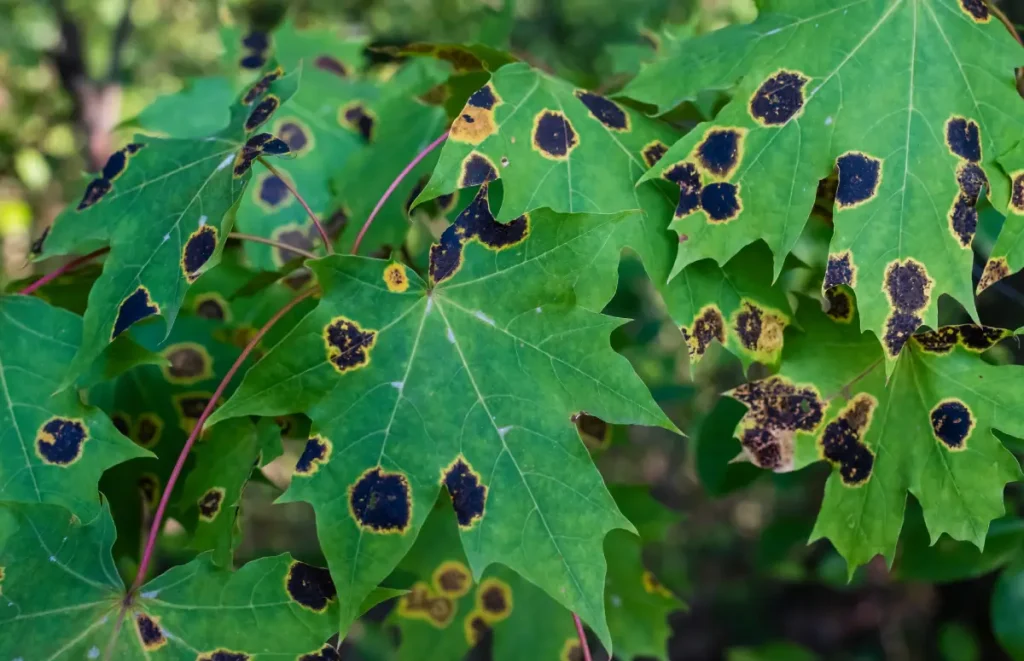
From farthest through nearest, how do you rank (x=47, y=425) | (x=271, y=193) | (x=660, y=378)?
1. (x=660, y=378)
2. (x=271, y=193)
3. (x=47, y=425)

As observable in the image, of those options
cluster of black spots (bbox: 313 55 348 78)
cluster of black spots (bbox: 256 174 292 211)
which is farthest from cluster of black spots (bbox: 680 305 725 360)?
cluster of black spots (bbox: 313 55 348 78)

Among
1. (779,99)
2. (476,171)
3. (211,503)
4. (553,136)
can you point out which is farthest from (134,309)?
(779,99)

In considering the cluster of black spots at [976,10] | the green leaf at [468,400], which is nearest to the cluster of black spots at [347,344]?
the green leaf at [468,400]

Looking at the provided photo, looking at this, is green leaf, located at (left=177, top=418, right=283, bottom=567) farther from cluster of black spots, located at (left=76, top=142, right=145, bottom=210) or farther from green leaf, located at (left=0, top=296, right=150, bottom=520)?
cluster of black spots, located at (left=76, top=142, right=145, bottom=210)

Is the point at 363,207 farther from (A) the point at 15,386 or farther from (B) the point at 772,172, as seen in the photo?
(B) the point at 772,172

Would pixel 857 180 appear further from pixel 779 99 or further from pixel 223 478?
pixel 223 478

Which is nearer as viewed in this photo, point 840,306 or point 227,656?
point 227,656

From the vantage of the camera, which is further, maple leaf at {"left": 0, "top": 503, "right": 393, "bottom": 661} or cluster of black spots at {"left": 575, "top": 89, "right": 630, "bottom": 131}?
cluster of black spots at {"left": 575, "top": 89, "right": 630, "bottom": 131}
